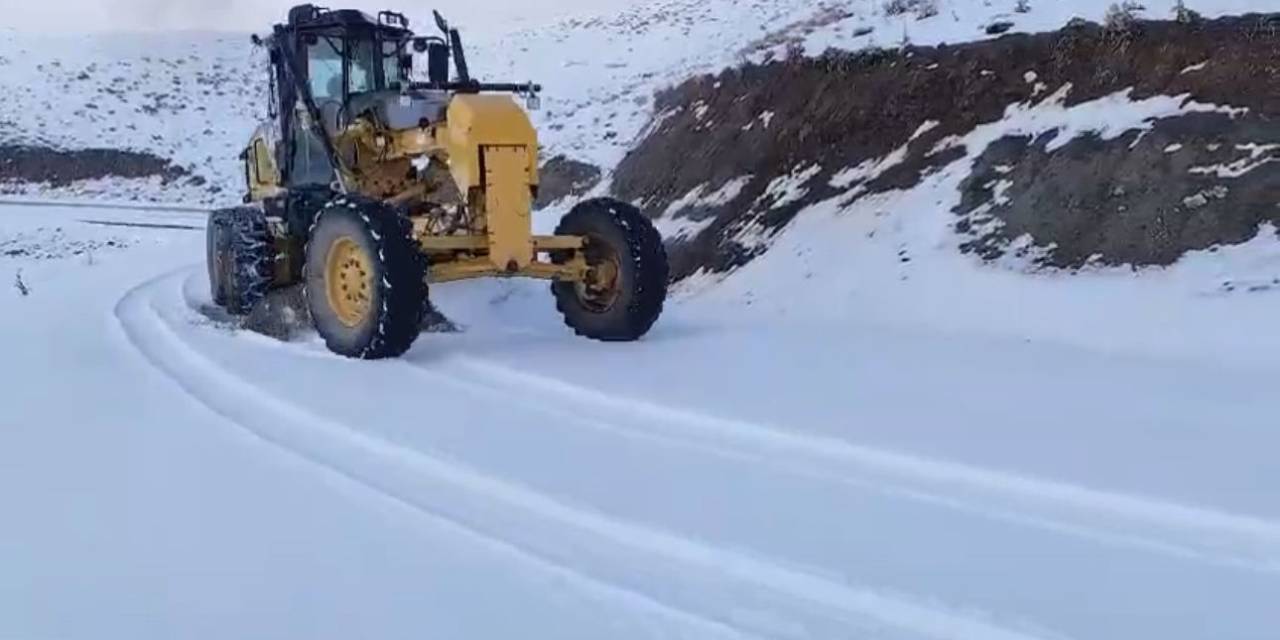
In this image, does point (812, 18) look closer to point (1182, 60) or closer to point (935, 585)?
point (1182, 60)

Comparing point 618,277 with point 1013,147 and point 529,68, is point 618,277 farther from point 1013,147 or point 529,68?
point 529,68

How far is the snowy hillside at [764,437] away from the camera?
390 centimetres

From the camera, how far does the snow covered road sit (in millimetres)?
3818

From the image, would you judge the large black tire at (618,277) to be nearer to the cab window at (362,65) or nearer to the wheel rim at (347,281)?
the wheel rim at (347,281)

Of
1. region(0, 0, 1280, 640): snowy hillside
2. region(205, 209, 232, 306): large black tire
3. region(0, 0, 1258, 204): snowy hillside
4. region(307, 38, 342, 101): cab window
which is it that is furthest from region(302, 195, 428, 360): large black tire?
region(0, 0, 1258, 204): snowy hillside

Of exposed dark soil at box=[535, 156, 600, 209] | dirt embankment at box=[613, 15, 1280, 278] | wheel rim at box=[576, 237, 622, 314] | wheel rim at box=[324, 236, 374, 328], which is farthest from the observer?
exposed dark soil at box=[535, 156, 600, 209]

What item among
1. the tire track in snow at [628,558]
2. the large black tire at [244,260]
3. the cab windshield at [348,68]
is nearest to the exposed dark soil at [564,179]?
the large black tire at [244,260]

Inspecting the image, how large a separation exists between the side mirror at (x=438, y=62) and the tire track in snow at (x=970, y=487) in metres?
4.31

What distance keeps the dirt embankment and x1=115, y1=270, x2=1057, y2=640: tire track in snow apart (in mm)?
5669

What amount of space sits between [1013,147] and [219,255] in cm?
717

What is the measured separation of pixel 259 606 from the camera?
3848 mm

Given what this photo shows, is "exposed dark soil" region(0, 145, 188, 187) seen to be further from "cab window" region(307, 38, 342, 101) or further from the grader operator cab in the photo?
"cab window" region(307, 38, 342, 101)

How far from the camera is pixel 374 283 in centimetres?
824

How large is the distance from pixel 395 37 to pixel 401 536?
6912mm
